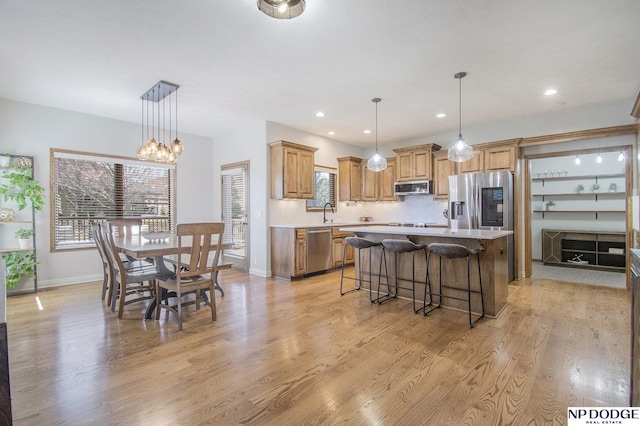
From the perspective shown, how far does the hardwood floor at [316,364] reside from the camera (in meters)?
1.83

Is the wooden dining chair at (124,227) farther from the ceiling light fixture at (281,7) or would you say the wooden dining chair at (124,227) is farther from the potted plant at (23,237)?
the ceiling light fixture at (281,7)

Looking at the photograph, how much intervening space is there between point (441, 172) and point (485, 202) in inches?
42.5

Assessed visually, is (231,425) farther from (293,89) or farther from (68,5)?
(293,89)

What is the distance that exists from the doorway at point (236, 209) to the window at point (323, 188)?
1.31 metres

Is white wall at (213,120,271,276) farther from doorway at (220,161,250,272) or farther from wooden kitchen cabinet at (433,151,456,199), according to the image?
wooden kitchen cabinet at (433,151,456,199)

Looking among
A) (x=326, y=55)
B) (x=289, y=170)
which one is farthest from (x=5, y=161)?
(x=326, y=55)

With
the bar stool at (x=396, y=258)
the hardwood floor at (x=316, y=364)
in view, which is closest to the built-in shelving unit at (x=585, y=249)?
the hardwood floor at (x=316, y=364)

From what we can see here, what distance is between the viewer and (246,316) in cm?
343

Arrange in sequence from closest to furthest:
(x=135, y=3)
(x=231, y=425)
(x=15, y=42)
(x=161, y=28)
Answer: (x=231, y=425) < (x=135, y=3) < (x=161, y=28) < (x=15, y=42)

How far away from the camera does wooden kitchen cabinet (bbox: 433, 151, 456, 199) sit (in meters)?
5.90

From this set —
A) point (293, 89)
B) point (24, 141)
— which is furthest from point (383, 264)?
point (24, 141)

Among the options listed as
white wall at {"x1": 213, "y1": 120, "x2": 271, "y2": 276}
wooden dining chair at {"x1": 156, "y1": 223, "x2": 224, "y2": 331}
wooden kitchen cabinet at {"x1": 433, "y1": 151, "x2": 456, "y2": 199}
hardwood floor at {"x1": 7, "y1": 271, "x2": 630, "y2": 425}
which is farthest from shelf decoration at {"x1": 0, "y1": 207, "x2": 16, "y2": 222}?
wooden kitchen cabinet at {"x1": 433, "y1": 151, "x2": 456, "y2": 199}

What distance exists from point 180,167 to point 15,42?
Result: 338cm

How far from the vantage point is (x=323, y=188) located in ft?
22.1
